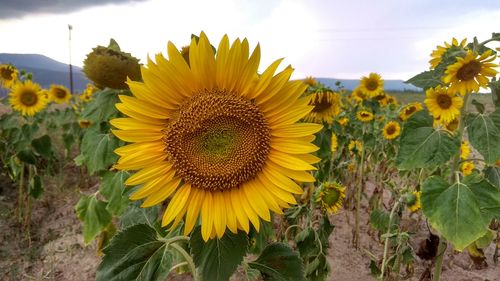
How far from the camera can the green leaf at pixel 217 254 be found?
1104mm

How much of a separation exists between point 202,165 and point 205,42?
307 mm

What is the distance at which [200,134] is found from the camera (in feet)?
3.77

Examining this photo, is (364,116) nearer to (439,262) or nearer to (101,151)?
(439,262)

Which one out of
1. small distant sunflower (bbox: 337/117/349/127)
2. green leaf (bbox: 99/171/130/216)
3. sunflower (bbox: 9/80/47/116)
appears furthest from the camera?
small distant sunflower (bbox: 337/117/349/127)

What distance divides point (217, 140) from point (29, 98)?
374 centimetres

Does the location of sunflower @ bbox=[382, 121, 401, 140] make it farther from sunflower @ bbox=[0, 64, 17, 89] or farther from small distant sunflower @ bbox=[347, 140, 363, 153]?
sunflower @ bbox=[0, 64, 17, 89]

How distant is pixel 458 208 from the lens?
163cm

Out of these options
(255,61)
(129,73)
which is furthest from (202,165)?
(129,73)

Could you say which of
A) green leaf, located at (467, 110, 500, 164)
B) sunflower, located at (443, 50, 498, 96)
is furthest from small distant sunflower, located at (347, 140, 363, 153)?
green leaf, located at (467, 110, 500, 164)

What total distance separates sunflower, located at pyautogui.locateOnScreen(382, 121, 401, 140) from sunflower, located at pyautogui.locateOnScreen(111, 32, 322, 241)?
3.72m

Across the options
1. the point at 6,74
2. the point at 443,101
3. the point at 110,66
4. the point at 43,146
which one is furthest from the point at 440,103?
the point at 6,74

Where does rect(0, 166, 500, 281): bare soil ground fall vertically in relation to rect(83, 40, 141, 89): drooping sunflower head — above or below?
below

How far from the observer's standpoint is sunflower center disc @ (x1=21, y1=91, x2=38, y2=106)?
14.0 feet

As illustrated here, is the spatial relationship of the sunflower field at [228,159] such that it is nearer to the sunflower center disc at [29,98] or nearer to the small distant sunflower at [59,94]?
the sunflower center disc at [29,98]
